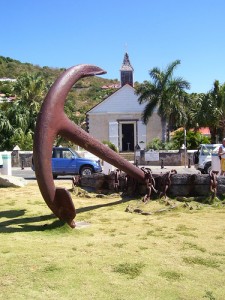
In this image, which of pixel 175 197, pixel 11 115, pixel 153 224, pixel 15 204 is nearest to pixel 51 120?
pixel 153 224

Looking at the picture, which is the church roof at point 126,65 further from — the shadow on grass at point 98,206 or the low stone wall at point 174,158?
Result: the shadow on grass at point 98,206

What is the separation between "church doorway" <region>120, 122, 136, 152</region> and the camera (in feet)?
111

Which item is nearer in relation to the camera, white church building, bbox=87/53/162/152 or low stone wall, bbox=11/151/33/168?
low stone wall, bbox=11/151/33/168

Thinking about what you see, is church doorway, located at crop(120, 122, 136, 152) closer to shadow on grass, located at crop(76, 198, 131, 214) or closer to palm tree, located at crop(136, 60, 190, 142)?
palm tree, located at crop(136, 60, 190, 142)

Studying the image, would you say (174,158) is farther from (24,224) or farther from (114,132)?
(24,224)

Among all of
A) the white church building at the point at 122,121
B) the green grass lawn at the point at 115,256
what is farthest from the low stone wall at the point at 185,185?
the white church building at the point at 122,121

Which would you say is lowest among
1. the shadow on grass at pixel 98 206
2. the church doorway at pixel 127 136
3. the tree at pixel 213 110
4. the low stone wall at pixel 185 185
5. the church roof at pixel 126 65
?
the shadow on grass at pixel 98 206

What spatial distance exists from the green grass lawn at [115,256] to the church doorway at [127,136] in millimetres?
26959

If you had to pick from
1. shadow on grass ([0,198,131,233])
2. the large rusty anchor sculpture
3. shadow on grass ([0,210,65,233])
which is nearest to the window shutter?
shadow on grass ([0,198,131,233])

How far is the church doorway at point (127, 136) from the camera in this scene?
3375 cm

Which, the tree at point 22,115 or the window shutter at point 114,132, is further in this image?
the window shutter at point 114,132

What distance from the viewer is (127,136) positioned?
34.0m

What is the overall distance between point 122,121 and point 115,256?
96.8 feet

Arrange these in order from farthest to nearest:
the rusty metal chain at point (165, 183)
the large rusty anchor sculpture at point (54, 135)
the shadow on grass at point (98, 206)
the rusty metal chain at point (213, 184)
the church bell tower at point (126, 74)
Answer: the church bell tower at point (126, 74) < the rusty metal chain at point (165, 183) < the rusty metal chain at point (213, 184) < the shadow on grass at point (98, 206) < the large rusty anchor sculpture at point (54, 135)
